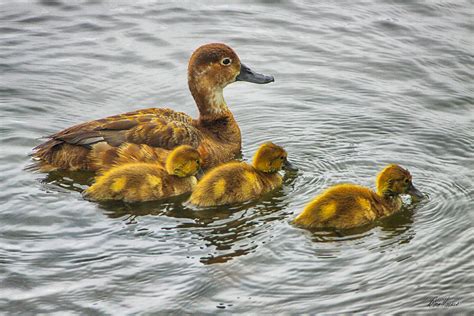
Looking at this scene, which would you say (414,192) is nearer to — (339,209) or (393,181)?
(393,181)

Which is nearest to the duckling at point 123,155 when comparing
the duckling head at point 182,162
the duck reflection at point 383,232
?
the duckling head at point 182,162

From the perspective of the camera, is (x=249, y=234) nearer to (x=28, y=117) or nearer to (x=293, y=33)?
(x=28, y=117)

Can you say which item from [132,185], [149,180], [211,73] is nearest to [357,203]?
[149,180]

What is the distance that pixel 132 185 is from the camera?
795 cm

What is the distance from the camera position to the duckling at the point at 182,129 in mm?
8617

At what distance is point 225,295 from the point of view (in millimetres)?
6629

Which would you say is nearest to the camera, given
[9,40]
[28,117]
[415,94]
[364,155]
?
[364,155]

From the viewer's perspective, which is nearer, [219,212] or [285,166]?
[219,212]

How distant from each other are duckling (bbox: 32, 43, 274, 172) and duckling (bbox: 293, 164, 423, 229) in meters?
1.67

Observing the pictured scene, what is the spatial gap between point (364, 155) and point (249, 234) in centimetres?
194

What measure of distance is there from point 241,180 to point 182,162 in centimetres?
52

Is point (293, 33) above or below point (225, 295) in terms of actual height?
above

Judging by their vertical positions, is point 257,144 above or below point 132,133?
below

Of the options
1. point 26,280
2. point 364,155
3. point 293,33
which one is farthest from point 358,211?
point 293,33
